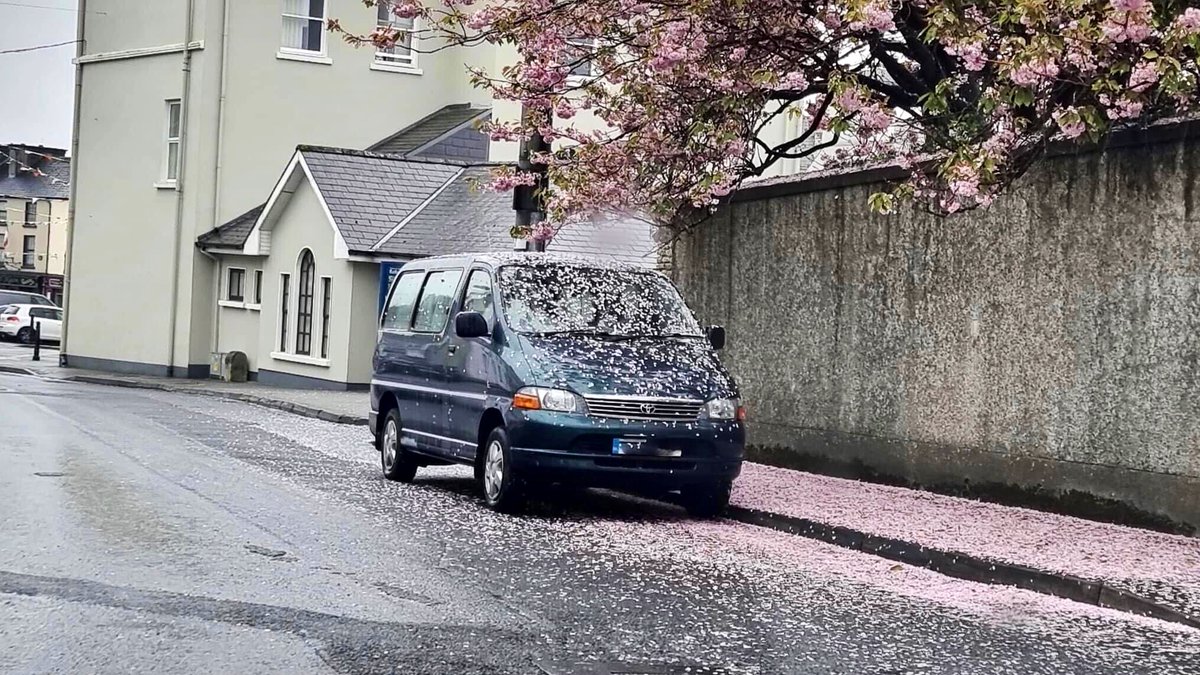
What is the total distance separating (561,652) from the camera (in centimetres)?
668

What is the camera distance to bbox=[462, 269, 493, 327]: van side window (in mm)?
12305

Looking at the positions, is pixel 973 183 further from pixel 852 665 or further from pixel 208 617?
pixel 208 617

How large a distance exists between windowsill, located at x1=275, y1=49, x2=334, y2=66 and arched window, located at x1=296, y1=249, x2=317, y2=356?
20.2 ft

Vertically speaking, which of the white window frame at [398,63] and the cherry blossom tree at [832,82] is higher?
the white window frame at [398,63]

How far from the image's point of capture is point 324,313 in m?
29.8

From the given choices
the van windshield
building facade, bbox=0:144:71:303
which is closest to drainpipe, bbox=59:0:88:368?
the van windshield

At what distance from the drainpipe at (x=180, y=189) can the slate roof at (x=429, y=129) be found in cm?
422

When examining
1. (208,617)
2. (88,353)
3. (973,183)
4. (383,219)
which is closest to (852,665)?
(208,617)

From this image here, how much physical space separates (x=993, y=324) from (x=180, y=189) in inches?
1004

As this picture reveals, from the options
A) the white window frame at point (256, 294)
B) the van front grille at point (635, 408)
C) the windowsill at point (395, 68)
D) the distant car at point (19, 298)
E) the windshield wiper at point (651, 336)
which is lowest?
the van front grille at point (635, 408)

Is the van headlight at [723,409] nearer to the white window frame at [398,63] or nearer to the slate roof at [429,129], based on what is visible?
the slate roof at [429,129]

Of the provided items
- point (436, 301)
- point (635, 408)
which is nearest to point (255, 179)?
point (436, 301)

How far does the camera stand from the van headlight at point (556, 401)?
36.3 feet

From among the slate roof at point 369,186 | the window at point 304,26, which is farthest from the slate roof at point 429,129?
the slate roof at point 369,186
